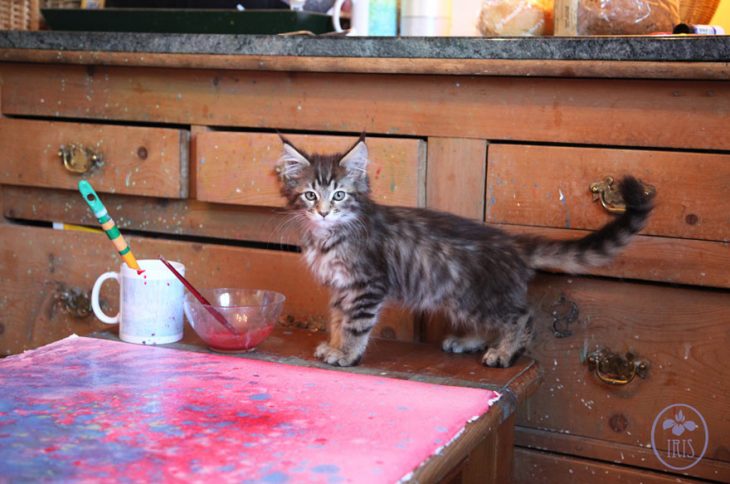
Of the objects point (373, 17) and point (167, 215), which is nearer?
point (167, 215)

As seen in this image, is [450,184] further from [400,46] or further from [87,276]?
[87,276]

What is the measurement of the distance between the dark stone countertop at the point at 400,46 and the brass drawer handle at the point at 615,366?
0.50 m

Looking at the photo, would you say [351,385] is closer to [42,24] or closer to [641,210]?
[641,210]

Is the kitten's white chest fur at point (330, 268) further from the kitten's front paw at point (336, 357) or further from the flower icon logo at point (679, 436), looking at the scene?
the flower icon logo at point (679, 436)

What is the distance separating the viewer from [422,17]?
6.50 feet

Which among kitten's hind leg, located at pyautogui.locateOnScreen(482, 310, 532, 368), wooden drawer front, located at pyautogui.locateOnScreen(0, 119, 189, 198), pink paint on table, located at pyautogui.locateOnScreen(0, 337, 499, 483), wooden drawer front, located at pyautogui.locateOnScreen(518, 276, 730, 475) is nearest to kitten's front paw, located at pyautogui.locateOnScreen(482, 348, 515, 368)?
kitten's hind leg, located at pyautogui.locateOnScreen(482, 310, 532, 368)

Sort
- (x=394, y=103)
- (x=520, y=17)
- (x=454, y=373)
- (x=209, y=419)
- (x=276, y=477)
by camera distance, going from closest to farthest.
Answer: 1. (x=276, y=477)
2. (x=209, y=419)
3. (x=454, y=373)
4. (x=394, y=103)
5. (x=520, y=17)

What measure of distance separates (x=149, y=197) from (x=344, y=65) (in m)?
0.55

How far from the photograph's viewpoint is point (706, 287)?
4.82ft

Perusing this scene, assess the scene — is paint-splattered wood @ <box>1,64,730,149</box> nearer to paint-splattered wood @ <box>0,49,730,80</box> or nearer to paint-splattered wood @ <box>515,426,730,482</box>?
paint-splattered wood @ <box>0,49,730,80</box>

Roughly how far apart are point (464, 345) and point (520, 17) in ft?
2.14

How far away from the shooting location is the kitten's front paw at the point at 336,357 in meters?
1.45

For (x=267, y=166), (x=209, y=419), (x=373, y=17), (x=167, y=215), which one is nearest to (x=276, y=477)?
(x=209, y=419)

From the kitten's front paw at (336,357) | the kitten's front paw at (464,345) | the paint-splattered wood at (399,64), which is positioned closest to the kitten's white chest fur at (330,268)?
the kitten's front paw at (336,357)
